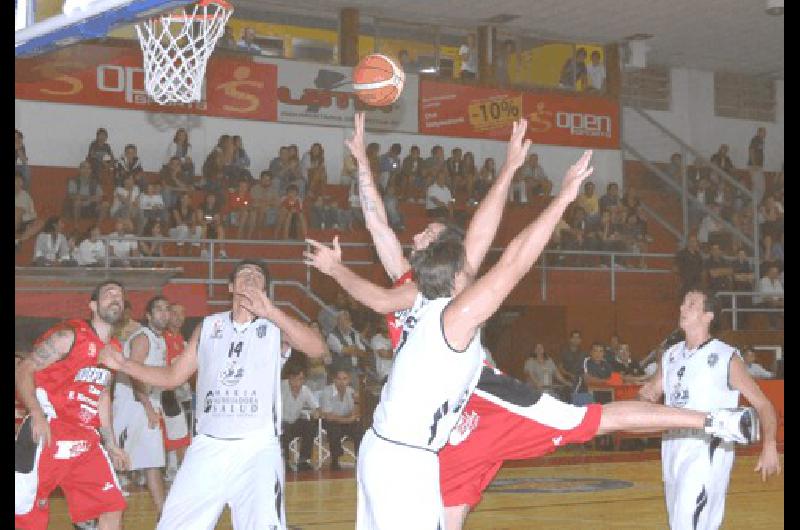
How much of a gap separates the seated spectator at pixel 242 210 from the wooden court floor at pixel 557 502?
17.7 ft

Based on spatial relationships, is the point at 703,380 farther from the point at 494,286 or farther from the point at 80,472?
the point at 80,472

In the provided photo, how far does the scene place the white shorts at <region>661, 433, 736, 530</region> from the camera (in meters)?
7.25

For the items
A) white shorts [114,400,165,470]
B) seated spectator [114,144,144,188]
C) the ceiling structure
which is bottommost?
white shorts [114,400,165,470]

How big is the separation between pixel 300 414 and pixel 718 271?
1050 cm

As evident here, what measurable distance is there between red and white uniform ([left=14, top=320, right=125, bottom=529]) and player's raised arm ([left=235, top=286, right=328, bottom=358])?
54.7 inches

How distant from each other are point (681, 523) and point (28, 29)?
4.93m

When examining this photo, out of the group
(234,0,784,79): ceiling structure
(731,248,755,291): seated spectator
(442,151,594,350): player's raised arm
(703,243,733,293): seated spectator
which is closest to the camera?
(442,151,594,350): player's raised arm

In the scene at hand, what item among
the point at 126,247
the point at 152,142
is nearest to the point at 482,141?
the point at 152,142

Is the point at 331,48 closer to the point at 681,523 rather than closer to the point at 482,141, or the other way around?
the point at 482,141

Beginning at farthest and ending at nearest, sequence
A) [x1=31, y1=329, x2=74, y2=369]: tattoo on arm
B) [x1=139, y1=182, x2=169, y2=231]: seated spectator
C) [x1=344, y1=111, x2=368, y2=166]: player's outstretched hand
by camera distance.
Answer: [x1=139, y1=182, x2=169, y2=231]: seated spectator → [x1=31, y1=329, x2=74, y2=369]: tattoo on arm → [x1=344, y1=111, x2=368, y2=166]: player's outstretched hand

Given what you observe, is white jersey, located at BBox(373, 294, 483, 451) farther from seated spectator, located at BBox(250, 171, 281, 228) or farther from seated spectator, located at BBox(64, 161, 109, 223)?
seated spectator, located at BBox(250, 171, 281, 228)

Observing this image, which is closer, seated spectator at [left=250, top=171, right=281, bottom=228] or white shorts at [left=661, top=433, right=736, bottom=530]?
white shorts at [left=661, top=433, right=736, bottom=530]

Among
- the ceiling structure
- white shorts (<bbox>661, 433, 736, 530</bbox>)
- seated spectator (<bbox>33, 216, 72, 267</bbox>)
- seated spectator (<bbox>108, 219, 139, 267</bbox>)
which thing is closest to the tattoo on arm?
white shorts (<bbox>661, 433, 736, 530</bbox>)

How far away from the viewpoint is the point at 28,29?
21.2 feet
